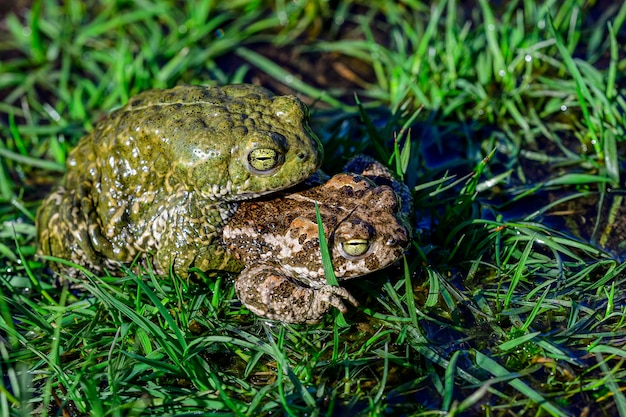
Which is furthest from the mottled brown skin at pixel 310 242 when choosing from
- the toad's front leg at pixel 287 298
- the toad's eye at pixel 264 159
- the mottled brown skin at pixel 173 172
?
the toad's eye at pixel 264 159

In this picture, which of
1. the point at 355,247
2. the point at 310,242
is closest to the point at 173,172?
the point at 310,242

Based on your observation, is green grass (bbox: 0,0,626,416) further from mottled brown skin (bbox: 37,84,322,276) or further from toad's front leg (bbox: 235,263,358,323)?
mottled brown skin (bbox: 37,84,322,276)

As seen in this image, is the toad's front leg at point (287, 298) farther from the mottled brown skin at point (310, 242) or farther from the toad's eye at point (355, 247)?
the toad's eye at point (355, 247)

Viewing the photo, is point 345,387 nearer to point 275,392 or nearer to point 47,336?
point 275,392

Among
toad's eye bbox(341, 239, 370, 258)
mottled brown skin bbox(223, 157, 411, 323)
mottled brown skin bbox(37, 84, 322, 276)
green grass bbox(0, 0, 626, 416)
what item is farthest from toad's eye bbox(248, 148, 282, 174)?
green grass bbox(0, 0, 626, 416)

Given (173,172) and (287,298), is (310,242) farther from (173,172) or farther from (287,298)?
(173,172)
